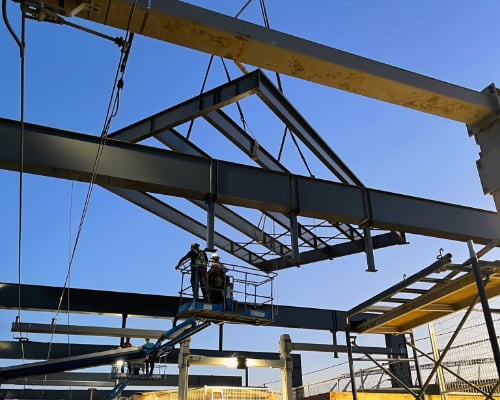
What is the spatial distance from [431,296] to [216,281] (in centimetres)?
450

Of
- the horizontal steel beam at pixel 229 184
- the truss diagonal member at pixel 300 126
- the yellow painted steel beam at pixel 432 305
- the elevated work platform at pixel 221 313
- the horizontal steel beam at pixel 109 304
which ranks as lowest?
the yellow painted steel beam at pixel 432 305

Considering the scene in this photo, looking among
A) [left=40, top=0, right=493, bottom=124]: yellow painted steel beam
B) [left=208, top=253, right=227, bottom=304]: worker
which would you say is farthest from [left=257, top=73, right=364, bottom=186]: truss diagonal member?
[left=208, top=253, right=227, bottom=304]: worker

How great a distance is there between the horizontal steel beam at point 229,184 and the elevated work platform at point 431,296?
307 centimetres

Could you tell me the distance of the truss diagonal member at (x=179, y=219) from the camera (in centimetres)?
1652

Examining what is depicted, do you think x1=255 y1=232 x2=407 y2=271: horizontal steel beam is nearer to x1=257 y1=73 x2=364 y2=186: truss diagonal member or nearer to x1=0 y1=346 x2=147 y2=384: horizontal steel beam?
x1=257 y1=73 x2=364 y2=186: truss diagonal member

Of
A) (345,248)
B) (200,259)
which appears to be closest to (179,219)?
(345,248)

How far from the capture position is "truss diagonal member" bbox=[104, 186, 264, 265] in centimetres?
1652

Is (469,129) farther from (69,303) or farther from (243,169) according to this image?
(69,303)

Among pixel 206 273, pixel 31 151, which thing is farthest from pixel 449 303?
pixel 31 151

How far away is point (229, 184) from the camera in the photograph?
1194 cm

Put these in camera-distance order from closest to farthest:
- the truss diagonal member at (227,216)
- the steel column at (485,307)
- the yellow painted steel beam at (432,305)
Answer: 1. the steel column at (485,307)
2. the yellow painted steel beam at (432,305)
3. the truss diagonal member at (227,216)

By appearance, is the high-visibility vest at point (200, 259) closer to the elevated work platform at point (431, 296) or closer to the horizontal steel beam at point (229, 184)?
the horizontal steel beam at point (229, 184)

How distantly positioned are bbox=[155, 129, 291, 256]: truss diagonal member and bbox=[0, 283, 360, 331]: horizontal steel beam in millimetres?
2404

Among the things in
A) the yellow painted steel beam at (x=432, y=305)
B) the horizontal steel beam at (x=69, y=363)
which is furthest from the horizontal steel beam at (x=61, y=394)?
the yellow painted steel beam at (x=432, y=305)
